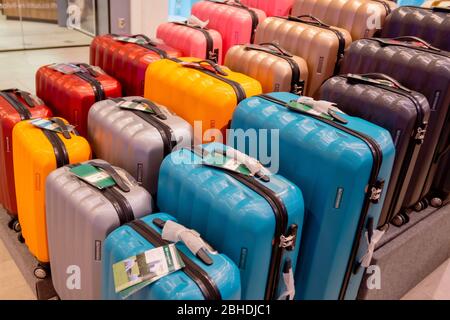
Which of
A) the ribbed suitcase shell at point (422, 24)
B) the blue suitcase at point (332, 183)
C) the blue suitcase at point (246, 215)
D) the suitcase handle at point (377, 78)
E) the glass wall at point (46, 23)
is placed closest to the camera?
the blue suitcase at point (246, 215)

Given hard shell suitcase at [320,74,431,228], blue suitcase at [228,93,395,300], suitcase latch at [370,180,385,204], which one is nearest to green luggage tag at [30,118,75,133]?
blue suitcase at [228,93,395,300]

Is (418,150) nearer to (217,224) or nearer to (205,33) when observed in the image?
(217,224)

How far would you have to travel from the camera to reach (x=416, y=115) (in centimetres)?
166

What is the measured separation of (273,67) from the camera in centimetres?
212

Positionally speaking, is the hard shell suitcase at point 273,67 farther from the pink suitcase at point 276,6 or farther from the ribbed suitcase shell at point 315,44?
the pink suitcase at point 276,6

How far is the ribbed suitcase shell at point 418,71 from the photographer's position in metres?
1.77

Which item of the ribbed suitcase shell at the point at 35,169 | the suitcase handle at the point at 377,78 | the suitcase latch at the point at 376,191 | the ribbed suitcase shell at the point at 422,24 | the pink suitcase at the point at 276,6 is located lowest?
the ribbed suitcase shell at the point at 35,169

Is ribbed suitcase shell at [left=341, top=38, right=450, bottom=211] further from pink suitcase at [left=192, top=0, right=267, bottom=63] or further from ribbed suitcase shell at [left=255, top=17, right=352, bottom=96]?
pink suitcase at [left=192, top=0, right=267, bottom=63]

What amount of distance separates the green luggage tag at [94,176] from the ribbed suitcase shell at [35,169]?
16cm

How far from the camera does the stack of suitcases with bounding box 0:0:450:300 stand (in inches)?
55.6

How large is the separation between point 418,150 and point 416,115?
0.70 ft

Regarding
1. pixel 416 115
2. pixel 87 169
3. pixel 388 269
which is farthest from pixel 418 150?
pixel 87 169

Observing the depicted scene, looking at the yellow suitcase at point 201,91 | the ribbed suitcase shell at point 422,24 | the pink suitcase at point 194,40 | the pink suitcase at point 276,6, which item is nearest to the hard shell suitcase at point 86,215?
the yellow suitcase at point 201,91

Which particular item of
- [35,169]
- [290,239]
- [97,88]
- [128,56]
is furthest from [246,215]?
[128,56]
